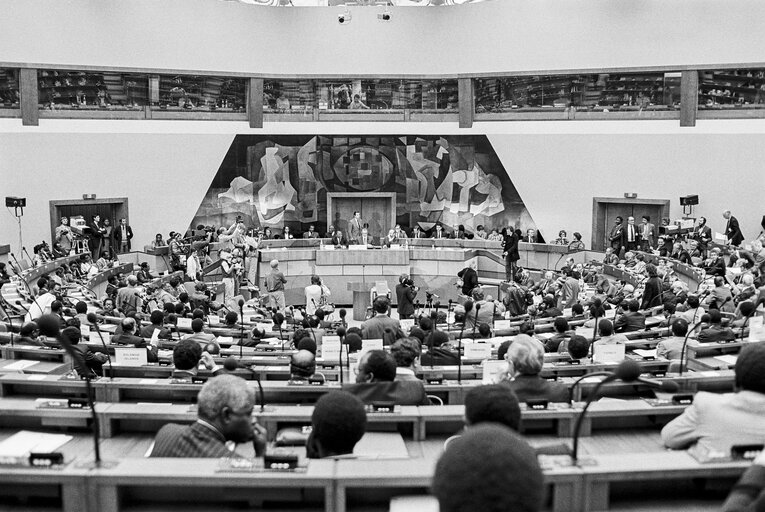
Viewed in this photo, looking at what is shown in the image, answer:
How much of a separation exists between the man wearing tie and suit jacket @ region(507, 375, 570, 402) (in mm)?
14034

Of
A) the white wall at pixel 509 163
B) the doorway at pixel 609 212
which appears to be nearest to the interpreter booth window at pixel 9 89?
the white wall at pixel 509 163

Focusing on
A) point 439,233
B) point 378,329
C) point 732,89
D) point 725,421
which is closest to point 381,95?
point 439,233

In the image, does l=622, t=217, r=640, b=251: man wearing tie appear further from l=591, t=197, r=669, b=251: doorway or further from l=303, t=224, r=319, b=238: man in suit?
l=303, t=224, r=319, b=238: man in suit

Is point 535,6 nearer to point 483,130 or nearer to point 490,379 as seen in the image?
point 483,130

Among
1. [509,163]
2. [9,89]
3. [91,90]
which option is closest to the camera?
[9,89]

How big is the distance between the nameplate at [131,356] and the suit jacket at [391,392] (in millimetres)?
2477

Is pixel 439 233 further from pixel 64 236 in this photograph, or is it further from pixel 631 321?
pixel 631 321

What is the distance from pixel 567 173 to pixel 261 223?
845 cm

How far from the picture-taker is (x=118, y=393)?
220 inches

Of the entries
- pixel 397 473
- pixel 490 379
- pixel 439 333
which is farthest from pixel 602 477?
pixel 439 333

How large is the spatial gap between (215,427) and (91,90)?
1733 cm

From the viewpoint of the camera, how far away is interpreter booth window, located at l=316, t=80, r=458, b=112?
21.2 m

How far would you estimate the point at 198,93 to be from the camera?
20.3 m

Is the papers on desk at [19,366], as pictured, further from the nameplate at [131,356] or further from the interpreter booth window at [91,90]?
the interpreter booth window at [91,90]
